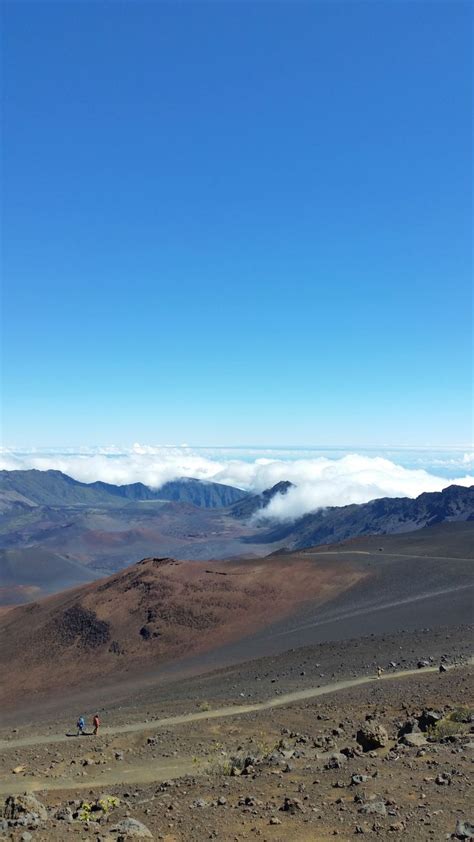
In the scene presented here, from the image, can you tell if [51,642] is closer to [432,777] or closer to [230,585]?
[230,585]

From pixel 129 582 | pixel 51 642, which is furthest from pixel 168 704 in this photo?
pixel 129 582

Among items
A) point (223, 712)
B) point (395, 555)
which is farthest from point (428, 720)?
point (395, 555)

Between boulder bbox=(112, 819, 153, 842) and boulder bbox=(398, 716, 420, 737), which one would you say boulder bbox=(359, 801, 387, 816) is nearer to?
boulder bbox=(112, 819, 153, 842)

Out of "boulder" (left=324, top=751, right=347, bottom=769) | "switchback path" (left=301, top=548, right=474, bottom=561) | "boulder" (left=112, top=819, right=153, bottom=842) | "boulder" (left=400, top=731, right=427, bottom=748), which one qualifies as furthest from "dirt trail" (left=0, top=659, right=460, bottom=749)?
"switchback path" (left=301, top=548, right=474, bottom=561)

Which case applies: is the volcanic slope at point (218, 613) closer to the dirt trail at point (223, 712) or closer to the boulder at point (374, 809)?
the dirt trail at point (223, 712)

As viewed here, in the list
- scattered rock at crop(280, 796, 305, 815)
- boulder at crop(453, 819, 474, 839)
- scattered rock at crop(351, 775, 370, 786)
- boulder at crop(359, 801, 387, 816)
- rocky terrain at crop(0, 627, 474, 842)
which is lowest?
rocky terrain at crop(0, 627, 474, 842)

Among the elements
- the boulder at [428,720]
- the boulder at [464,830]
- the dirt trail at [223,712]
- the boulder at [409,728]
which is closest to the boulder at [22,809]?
the boulder at [464,830]

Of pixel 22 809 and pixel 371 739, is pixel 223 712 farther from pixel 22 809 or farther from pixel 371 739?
pixel 22 809

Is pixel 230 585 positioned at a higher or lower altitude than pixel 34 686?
higher
